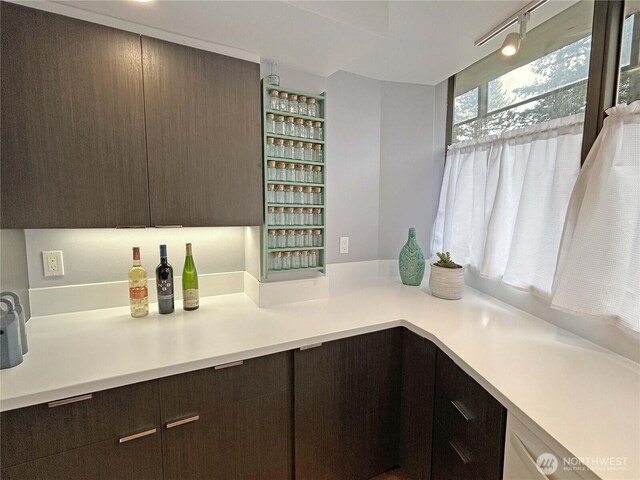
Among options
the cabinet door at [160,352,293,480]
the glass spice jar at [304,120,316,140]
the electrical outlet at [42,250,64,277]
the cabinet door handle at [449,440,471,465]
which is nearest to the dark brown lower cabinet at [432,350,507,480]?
the cabinet door handle at [449,440,471,465]

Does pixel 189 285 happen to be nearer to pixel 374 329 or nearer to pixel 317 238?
pixel 317 238

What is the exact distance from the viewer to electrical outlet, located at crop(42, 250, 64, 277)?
1376mm

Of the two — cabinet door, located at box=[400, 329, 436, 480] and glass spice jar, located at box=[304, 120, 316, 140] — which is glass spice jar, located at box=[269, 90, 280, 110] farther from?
cabinet door, located at box=[400, 329, 436, 480]

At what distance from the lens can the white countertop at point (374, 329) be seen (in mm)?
828

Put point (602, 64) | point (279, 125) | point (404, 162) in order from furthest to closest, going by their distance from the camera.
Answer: point (404, 162) < point (279, 125) < point (602, 64)

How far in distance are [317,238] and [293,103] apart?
2.42 ft

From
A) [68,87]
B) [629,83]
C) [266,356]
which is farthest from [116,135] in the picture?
[629,83]

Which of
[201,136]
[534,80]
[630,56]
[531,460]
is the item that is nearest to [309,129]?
[201,136]

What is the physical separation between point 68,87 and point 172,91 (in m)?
0.35

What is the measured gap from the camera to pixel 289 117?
159 cm

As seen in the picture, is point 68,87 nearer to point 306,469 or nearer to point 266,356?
point 266,356

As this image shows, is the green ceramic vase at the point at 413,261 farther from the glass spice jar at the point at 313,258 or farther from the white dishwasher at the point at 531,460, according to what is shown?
the white dishwasher at the point at 531,460

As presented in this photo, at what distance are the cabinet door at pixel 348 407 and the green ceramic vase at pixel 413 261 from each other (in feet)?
2.03

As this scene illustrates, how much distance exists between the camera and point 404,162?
2229mm
